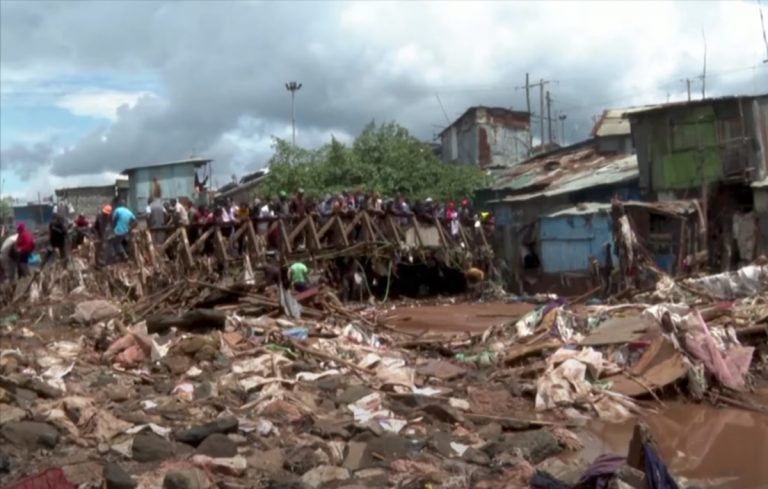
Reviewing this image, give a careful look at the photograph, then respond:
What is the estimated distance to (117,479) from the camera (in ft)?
25.1

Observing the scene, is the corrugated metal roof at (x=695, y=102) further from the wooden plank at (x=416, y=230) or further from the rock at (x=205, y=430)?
the rock at (x=205, y=430)

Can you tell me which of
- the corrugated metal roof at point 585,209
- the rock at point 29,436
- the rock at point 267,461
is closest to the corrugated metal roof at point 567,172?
the corrugated metal roof at point 585,209

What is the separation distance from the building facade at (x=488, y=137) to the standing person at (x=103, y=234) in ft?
93.1

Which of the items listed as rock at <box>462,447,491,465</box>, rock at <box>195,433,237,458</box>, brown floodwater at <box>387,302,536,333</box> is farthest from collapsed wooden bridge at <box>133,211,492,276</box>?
rock at <box>462,447,491,465</box>

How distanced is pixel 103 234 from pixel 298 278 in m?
4.67

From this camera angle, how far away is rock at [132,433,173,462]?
338 inches

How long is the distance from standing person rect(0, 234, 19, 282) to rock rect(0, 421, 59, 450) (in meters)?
10.8

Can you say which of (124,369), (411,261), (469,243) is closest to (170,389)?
(124,369)

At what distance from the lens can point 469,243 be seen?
26.4m

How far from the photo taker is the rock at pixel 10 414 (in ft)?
31.1

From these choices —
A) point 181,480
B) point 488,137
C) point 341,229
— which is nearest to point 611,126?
point 488,137

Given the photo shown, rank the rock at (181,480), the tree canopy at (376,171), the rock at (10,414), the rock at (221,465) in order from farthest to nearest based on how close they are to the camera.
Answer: the tree canopy at (376,171) < the rock at (10,414) < the rock at (221,465) < the rock at (181,480)

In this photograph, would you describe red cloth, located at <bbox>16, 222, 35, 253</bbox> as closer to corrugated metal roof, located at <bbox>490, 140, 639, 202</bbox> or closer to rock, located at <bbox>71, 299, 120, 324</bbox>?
rock, located at <bbox>71, 299, 120, 324</bbox>

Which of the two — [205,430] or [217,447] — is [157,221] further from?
[217,447]
